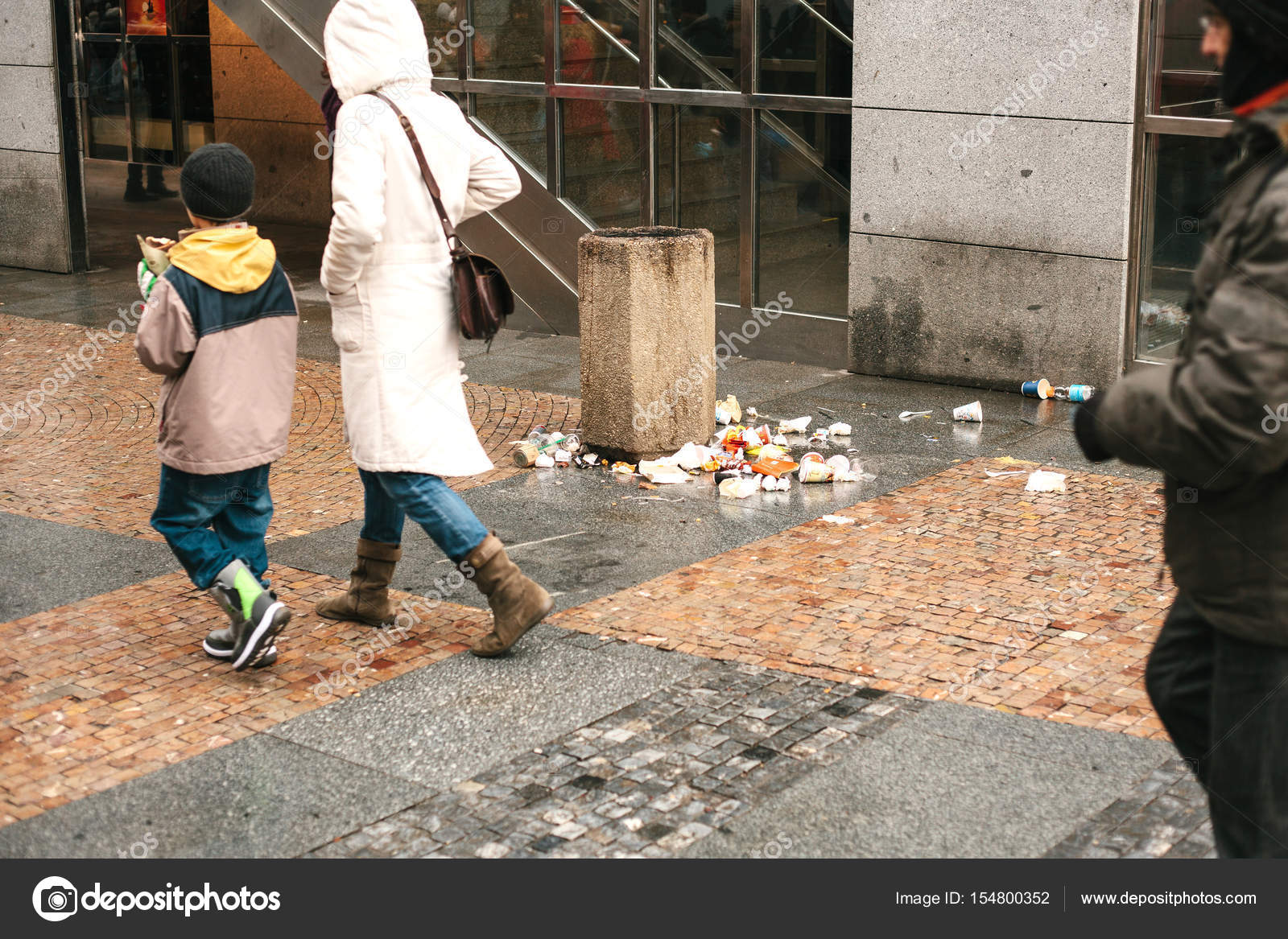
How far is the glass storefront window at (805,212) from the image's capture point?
977cm

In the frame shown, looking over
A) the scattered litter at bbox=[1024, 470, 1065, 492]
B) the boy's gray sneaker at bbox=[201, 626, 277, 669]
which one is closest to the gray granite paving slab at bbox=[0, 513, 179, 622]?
the boy's gray sneaker at bbox=[201, 626, 277, 669]

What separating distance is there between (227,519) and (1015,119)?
5.36 metres

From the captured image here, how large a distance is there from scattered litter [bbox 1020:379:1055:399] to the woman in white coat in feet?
15.1

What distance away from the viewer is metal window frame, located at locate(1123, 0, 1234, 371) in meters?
8.20

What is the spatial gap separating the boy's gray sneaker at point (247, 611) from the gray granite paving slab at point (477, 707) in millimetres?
346

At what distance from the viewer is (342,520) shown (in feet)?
22.6

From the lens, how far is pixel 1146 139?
841cm

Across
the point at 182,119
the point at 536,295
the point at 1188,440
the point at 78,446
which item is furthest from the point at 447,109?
the point at 182,119

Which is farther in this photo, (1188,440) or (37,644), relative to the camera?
(37,644)

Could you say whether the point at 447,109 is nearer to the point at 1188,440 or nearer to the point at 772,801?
the point at 772,801

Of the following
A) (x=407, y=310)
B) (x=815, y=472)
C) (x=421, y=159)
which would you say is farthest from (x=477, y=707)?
(x=815, y=472)

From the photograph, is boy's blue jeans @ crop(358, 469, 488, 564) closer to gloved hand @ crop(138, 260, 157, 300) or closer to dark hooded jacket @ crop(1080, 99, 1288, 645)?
gloved hand @ crop(138, 260, 157, 300)

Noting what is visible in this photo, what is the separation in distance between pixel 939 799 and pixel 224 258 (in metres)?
2.73
